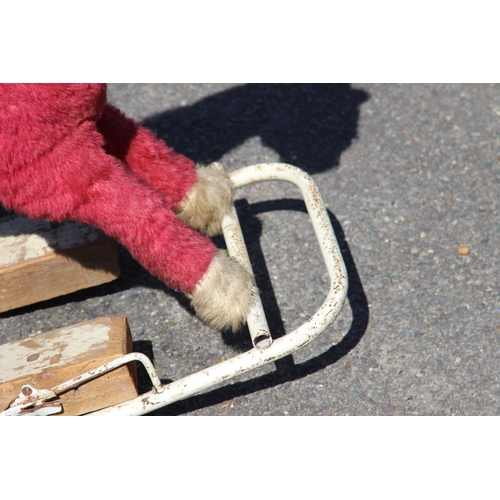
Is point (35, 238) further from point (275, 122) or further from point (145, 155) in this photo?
point (275, 122)

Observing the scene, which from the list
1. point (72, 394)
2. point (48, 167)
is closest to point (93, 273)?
point (72, 394)

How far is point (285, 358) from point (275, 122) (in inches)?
38.4

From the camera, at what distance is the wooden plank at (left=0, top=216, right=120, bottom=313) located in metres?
1.66

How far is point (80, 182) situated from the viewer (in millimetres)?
1329

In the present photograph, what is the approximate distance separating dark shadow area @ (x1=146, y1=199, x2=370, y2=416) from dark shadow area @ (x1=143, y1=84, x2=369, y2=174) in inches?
15.1

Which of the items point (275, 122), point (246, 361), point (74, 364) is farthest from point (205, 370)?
point (275, 122)

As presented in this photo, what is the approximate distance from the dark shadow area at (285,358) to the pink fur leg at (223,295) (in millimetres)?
203

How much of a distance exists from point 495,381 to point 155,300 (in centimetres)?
89

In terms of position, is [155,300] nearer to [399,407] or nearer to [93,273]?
[93,273]

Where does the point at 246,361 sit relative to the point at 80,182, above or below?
below

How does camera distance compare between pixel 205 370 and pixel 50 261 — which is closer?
pixel 205 370

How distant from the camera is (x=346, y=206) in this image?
2031 mm

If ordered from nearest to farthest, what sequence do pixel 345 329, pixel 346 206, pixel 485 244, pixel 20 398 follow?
pixel 20 398, pixel 345 329, pixel 485 244, pixel 346 206

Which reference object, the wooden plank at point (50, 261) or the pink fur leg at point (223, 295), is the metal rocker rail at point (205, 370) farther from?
the wooden plank at point (50, 261)
